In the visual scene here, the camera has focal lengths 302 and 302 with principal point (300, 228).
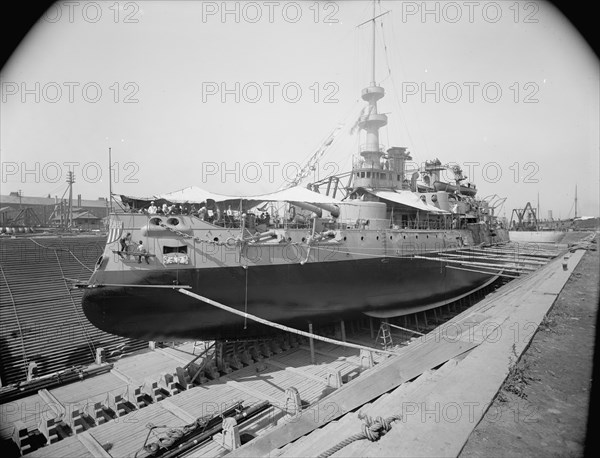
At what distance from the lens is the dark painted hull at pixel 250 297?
931 cm

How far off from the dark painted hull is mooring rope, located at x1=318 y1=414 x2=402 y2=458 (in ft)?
25.8

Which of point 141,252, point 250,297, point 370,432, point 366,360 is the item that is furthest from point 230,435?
point 141,252

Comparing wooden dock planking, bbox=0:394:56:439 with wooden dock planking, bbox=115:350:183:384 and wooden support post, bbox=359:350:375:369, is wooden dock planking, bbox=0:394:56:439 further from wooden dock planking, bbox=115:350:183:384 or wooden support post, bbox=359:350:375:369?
wooden support post, bbox=359:350:375:369

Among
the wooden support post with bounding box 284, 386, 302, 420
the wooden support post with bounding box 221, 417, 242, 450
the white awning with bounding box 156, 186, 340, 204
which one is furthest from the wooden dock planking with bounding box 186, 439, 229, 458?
the white awning with bounding box 156, 186, 340, 204

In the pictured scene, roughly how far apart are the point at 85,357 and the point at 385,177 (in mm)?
17563

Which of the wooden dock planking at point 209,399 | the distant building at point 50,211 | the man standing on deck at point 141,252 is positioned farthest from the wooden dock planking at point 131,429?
the distant building at point 50,211

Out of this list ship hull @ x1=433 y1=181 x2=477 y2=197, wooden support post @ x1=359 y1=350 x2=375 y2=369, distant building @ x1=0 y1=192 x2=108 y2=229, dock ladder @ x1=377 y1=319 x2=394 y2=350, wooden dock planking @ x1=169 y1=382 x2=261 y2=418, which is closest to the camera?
wooden dock planking @ x1=169 y1=382 x2=261 y2=418

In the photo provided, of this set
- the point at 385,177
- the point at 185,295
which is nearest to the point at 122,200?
the point at 185,295

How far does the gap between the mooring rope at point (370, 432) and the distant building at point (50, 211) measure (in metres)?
47.3

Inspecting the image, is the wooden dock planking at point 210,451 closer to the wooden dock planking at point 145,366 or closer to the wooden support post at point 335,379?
the wooden support post at point 335,379

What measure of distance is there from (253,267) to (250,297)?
107 centimetres

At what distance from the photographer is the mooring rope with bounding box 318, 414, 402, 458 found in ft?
9.32

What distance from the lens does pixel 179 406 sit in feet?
29.2

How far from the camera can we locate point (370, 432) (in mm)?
2877
